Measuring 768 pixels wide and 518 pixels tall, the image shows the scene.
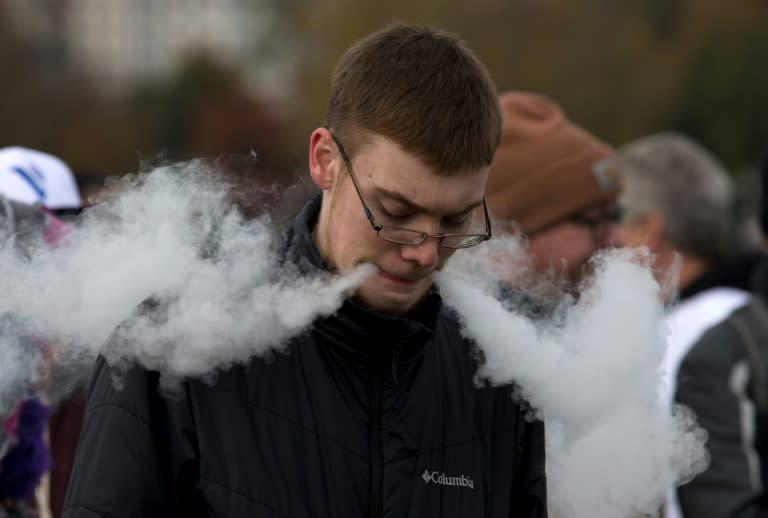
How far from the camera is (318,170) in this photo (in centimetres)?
249

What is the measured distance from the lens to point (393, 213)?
236cm

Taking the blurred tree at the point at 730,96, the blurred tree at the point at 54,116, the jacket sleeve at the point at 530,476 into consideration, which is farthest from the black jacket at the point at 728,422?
the blurred tree at the point at 54,116

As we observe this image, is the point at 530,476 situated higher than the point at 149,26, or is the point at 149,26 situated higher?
the point at 530,476

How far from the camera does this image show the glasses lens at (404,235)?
92.7 inches

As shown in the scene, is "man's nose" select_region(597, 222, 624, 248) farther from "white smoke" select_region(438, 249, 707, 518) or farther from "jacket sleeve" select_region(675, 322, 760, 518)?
"white smoke" select_region(438, 249, 707, 518)

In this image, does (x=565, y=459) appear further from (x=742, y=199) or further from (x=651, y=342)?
(x=742, y=199)

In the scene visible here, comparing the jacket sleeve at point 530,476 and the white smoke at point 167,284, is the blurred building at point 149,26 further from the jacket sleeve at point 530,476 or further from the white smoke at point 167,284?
the jacket sleeve at point 530,476

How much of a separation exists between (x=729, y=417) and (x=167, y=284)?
2400 millimetres

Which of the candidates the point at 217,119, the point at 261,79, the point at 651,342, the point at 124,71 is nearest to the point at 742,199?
the point at 651,342

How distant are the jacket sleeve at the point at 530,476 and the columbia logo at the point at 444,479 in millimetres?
176

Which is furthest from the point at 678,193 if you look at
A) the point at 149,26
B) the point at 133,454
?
the point at 149,26

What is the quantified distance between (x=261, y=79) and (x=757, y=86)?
114ft

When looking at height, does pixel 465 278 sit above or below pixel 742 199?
above

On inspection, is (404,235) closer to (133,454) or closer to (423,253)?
(423,253)
